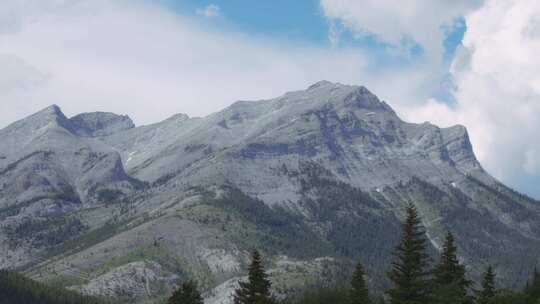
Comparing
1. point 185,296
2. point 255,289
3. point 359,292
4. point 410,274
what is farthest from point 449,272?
point 185,296

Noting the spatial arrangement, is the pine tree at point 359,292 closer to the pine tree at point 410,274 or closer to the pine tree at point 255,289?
the pine tree at point 410,274

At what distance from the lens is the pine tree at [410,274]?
50.6m

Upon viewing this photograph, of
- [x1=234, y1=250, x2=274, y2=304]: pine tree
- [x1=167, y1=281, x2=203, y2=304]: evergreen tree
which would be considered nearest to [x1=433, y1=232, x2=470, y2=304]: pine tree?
[x1=234, y1=250, x2=274, y2=304]: pine tree

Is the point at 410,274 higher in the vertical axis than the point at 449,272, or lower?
lower

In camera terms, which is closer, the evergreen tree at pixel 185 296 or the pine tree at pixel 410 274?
the pine tree at pixel 410 274

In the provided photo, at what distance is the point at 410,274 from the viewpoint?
168ft

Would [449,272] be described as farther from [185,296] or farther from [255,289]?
[185,296]

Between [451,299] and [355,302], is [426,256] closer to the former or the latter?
[451,299]

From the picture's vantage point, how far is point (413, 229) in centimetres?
5256

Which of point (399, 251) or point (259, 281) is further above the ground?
point (399, 251)

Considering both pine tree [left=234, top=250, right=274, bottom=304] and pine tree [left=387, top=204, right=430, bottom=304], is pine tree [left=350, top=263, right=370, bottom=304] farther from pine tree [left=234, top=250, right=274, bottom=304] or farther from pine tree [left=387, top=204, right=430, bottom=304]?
pine tree [left=234, top=250, right=274, bottom=304]

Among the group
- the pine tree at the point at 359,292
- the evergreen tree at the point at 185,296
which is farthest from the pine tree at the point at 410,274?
the evergreen tree at the point at 185,296

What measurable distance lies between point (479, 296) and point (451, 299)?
27.0 metres

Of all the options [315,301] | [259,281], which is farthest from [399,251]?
[315,301]
